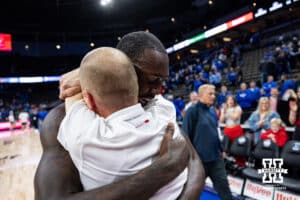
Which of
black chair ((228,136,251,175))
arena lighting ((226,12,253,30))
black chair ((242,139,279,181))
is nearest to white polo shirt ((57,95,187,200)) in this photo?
black chair ((242,139,279,181))

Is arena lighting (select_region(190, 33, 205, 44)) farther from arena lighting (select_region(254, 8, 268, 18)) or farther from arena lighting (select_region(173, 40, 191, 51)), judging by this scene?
arena lighting (select_region(254, 8, 268, 18))

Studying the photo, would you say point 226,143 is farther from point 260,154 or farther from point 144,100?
point 144,100

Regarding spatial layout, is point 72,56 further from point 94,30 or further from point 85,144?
point 85,144

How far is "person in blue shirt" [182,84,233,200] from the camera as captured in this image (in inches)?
126

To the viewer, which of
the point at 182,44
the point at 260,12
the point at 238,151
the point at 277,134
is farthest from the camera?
the point at 182,44

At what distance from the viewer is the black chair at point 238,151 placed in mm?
4329

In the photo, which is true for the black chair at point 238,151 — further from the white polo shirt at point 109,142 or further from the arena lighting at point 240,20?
the arena lighting at point 240,20

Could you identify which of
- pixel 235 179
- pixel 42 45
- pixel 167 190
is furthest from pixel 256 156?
pixel 42 45

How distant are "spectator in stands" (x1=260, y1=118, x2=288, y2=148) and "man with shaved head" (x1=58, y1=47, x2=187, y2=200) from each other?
3.83 metres

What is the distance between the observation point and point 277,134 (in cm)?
410

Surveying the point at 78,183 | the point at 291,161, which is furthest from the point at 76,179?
the point at 291,161

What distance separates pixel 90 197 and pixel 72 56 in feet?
95.5

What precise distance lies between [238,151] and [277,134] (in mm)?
659

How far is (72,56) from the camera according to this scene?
28.3 metres
